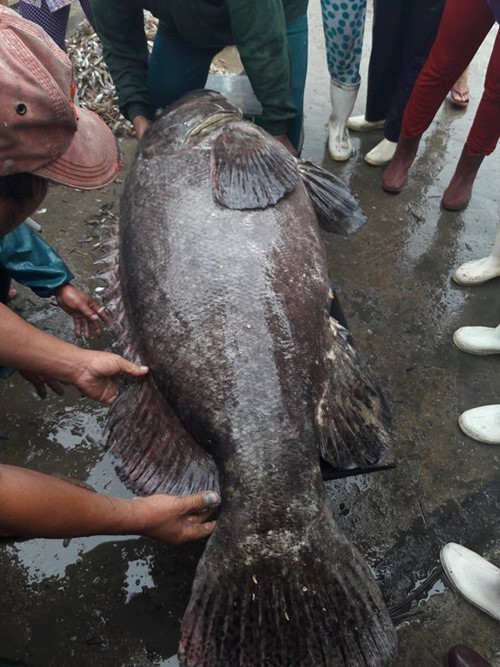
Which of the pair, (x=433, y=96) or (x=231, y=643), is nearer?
(x=231, y=643)

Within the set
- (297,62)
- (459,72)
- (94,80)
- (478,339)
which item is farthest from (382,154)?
(94,80)

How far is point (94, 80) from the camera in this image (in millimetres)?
4797

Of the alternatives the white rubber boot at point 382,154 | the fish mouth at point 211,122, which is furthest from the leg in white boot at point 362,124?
the fish mouth at point 211,122

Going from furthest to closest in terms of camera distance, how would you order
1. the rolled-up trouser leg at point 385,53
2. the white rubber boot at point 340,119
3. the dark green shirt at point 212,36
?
the white rubber boot at point 340,119 → the rolled-up trouser leg at point 385,53 → the dark green shirt at point 212,36

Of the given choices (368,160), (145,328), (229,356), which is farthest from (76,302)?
(368,160)

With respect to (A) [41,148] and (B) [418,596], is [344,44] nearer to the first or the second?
(A) [41,148]

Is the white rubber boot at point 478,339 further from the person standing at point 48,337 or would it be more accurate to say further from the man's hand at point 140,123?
the man's hand at point 140,123

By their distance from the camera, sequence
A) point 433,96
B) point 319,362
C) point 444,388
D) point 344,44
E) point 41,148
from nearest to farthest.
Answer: point 41,148 < point 319,362 < point 444,388 < point 433,96 < point 344,44

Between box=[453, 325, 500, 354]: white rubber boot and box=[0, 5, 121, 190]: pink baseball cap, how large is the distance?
7.24ft

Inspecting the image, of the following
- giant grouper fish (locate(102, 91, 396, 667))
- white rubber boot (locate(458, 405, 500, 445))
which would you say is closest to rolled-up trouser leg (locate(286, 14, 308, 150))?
giant grouper fish (locate(102, 91, 396, 667))

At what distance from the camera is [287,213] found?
239 cm

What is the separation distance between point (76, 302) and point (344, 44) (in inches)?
110

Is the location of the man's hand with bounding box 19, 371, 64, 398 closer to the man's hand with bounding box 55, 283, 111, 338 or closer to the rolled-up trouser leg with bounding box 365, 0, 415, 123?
the man's hand with bounding box 55, 283, 111, 338

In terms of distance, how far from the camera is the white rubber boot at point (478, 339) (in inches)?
119
